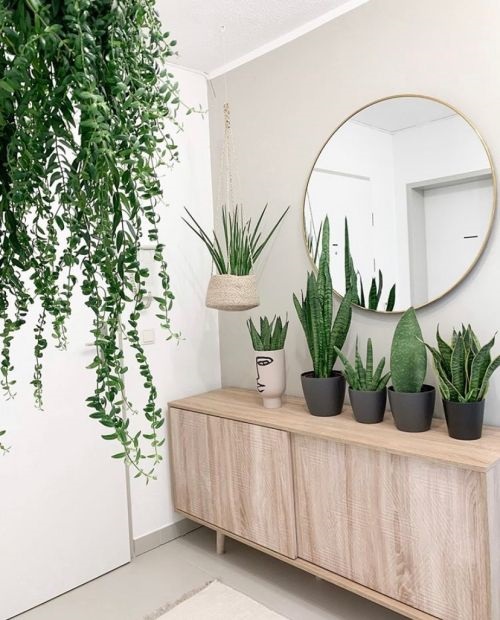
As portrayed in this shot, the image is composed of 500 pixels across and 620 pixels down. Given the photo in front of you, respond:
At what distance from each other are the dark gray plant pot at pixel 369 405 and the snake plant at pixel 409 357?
11 centimetres

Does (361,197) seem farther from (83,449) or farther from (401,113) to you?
(83,449)

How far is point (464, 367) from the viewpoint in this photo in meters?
1.75

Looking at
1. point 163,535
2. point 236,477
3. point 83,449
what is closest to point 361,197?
point 236,477

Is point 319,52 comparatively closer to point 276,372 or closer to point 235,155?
point 235,155

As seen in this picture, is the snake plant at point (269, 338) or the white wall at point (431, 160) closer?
the white wall at point (431, 160)

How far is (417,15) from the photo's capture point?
200 cm

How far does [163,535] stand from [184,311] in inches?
47.3

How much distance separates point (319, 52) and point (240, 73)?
54 centimetres

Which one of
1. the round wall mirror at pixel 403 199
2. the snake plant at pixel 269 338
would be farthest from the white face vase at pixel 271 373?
the round wall mirror at pixel 403 199

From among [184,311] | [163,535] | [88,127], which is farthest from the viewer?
[184,311]

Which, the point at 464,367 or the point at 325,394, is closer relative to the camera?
the point at 464,367

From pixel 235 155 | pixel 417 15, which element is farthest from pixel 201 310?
pixel 417 15

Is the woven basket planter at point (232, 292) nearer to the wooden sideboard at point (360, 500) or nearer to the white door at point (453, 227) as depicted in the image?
the wooden sideboard at point (360, 500)

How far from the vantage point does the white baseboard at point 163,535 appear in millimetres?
2560
